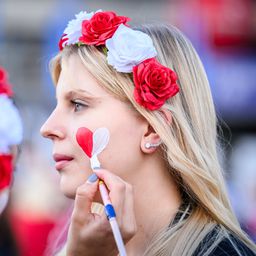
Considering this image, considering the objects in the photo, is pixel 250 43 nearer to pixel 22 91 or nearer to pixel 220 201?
pixel 22 91

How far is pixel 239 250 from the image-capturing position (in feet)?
9.14

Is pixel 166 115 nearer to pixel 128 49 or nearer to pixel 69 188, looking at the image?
pixel 128 49

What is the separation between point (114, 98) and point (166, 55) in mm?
271

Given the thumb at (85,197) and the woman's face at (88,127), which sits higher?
the woman's face at (88,127)

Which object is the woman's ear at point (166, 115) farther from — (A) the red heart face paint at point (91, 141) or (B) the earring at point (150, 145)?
(A) the red heart face paint at point (91, 141)

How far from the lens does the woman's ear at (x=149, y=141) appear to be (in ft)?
9.57

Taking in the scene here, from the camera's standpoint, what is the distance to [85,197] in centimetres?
269

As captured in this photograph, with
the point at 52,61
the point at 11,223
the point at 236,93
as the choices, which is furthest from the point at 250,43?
the point at 52,61

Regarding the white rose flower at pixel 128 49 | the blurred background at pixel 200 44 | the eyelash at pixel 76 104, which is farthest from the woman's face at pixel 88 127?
the blurred background at pixel 200 44

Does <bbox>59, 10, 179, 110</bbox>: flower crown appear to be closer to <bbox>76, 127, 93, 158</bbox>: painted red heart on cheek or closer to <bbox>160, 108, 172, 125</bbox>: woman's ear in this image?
<bbox>160, 108, 172, 125</bbox>: woman's ear

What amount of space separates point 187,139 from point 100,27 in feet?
1.72

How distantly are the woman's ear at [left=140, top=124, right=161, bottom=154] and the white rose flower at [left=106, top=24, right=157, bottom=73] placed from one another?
227 mm

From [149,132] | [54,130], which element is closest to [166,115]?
[149,132]

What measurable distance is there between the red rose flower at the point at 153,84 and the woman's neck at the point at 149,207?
0.74ft
